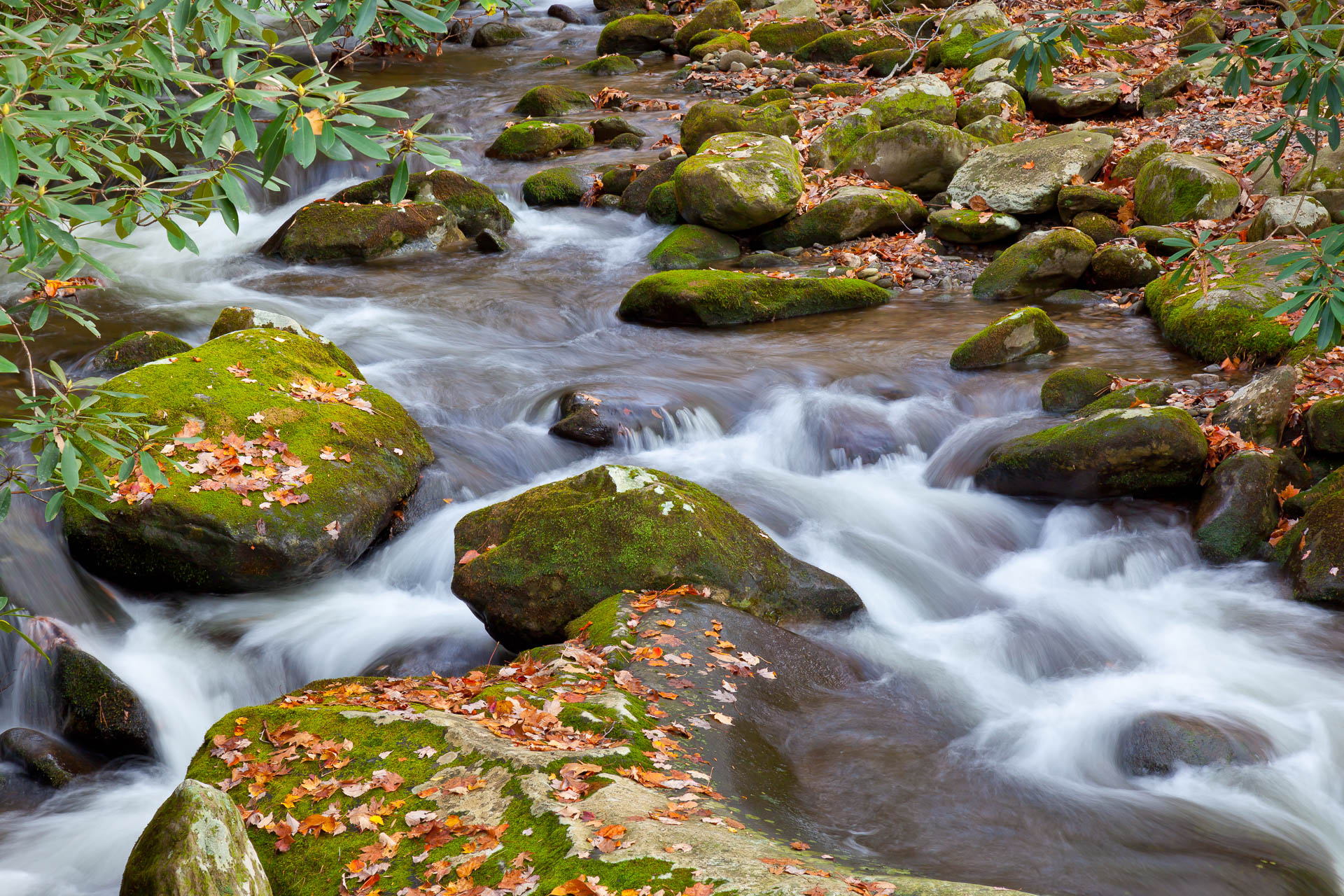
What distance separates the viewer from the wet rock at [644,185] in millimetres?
14492

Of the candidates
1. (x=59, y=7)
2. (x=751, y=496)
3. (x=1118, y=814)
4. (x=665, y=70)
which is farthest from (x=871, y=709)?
(x=665, y=70)

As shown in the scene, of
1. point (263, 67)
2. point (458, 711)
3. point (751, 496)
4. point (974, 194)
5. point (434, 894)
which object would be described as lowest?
point (751, 496)

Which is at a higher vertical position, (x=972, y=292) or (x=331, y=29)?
(x=331, y=29)

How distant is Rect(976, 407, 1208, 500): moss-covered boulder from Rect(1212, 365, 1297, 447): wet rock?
1.26 feet

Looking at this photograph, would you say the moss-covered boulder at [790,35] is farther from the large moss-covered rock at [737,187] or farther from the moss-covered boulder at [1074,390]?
the moss-covered boulder at [1074,390]

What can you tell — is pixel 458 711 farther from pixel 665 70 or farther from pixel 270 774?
pixel 665 70

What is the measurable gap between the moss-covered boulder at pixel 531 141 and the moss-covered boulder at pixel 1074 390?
34.4 ft

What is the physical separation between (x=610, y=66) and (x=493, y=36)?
463 cm

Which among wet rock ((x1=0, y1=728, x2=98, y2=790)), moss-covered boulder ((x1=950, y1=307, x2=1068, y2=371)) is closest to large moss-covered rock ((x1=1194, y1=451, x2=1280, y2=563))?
moss-covered boulder ((x1=950, y1=307, x2=1068, y2=371))

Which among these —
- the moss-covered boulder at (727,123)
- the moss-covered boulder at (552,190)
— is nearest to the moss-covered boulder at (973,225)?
the moss-covered boulder at (727,123)

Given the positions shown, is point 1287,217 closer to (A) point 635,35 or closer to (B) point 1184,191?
(B) point 1184,191

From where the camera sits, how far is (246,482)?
6.69 meters

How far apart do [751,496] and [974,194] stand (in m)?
7.09

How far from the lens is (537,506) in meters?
6.31
